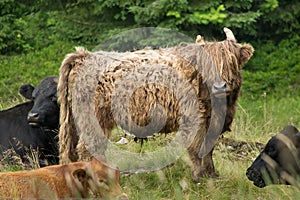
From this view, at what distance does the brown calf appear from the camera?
5277 millimetres

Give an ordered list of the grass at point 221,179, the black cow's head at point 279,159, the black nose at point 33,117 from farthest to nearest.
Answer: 1. the black nose at point 33,117
2. the black cow's head at point 279,159
3. the grass at point 221,179

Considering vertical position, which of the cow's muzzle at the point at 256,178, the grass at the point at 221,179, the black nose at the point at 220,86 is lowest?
the grass at the point at 221,179

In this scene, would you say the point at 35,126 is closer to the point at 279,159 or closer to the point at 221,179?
the point at 221,179

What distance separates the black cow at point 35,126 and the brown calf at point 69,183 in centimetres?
247

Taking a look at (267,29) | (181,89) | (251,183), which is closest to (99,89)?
(181,89)

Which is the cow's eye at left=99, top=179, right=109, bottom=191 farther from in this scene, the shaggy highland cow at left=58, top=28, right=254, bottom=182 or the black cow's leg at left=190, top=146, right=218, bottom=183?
the black cow's leg at left=190, top=146, right=218, bottom=183

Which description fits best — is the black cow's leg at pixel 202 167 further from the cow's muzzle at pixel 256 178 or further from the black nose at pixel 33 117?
the black nose at pixel 33 117

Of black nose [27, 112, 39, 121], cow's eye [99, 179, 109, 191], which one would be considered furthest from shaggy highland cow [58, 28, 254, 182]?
cow's eye [99, 179, 109, 191]

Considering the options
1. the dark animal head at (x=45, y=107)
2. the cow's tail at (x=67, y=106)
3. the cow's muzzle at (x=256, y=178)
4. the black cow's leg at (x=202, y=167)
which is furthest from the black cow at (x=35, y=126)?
the cow's muzzle at (x=256, y=178)

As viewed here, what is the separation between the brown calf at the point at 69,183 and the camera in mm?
5277

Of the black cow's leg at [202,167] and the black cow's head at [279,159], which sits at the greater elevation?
the black cow's head at [279,159]

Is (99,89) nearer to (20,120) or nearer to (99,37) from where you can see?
(20,120)

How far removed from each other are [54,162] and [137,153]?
98cm

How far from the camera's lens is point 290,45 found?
17.6m
